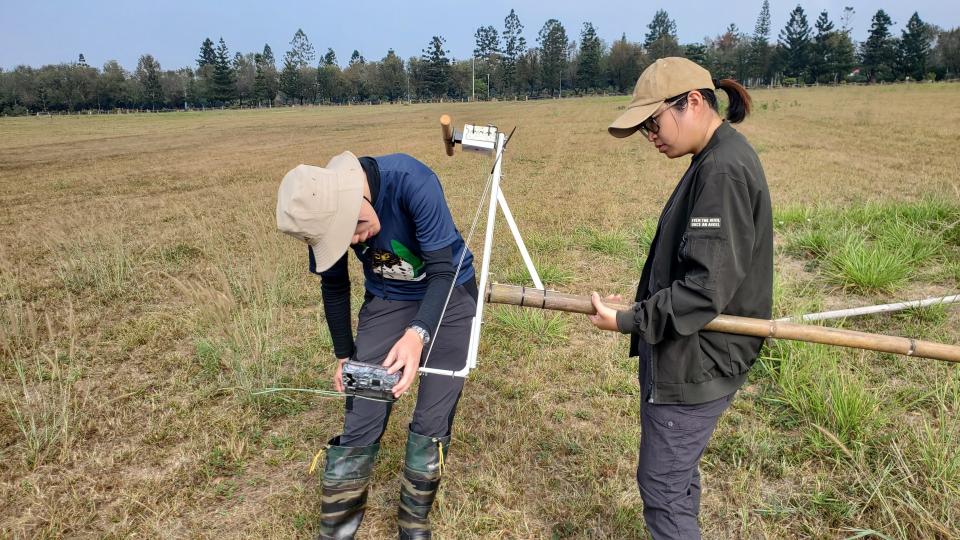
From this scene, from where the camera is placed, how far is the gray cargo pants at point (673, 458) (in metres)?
1.95

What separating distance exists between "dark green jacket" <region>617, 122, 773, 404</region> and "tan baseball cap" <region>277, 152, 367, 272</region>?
3.70ft

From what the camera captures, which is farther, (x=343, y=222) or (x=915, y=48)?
(x=915, y=48)

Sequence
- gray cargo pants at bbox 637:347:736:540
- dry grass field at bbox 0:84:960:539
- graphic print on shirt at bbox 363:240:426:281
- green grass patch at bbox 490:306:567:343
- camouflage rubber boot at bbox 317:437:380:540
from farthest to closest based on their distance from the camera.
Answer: green grass patch at bbox 490:306:567:343, dry grass field at bbox 0:84:960:539, graphic print on shirt at bbox 363:240:426:281, camouflage rubber boot at bbox 317:437:380:540, gray cargo pants at bbox 637:347:736:540

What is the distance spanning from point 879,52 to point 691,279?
101940 mm

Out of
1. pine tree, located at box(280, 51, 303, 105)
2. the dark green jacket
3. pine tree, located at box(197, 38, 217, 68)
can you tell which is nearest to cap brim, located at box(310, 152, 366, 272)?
the dark green jacket

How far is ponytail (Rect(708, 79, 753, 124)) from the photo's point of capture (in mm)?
2039

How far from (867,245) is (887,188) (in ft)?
15.9

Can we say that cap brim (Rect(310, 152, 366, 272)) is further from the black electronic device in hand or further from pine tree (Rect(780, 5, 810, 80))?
pine tree (Rect(780, 5, 810, 80))

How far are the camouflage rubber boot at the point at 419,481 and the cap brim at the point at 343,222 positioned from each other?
0.98 m

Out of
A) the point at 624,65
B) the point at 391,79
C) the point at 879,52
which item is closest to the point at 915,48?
the point at 879,52

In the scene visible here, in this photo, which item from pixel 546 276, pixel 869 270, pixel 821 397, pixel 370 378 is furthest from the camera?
pixel 546 276

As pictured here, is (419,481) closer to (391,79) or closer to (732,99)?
(732,99)

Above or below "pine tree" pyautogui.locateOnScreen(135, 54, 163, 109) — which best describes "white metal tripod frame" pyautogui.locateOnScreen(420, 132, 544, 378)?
below

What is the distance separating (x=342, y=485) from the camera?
2566 millimetres
